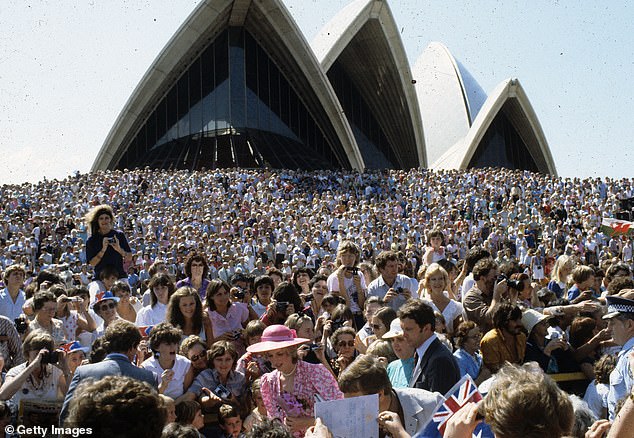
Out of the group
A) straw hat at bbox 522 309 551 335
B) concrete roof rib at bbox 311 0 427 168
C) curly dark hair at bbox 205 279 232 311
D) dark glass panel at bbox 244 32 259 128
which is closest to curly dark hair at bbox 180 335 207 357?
curly dark hair at bbox 205 279 232 311

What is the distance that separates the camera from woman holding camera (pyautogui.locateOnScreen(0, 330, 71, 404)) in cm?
447

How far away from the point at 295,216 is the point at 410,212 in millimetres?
3832

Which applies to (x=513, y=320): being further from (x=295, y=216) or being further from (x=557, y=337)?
(x=295, y=216)

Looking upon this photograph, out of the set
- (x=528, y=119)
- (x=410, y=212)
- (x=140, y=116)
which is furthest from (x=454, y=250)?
(x=528, y=119)

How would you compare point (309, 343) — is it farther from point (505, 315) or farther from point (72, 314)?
point (72, 314)

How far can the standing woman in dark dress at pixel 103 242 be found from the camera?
7.38 meters

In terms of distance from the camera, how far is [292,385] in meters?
4.25

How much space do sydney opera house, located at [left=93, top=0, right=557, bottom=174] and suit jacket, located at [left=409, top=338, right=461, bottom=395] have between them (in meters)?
30.8

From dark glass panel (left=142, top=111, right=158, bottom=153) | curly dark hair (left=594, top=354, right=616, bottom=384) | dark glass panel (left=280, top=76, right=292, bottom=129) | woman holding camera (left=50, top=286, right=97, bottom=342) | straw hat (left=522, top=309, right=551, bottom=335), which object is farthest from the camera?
dark glass panel (left=280, top=76, right=292, bottom=129)

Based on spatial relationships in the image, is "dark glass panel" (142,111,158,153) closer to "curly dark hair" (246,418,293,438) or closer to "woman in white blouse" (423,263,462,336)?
"woman in white blouse" (423,263,462,336)

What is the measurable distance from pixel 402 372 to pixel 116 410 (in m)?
2.47

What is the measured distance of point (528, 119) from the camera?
43844mm

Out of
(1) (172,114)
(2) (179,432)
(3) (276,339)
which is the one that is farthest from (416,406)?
(1) (172,114)

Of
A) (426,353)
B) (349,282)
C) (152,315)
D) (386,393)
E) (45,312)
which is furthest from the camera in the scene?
(349,282)
